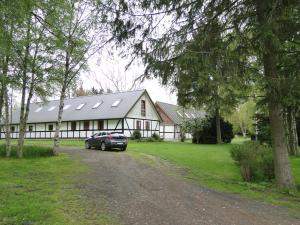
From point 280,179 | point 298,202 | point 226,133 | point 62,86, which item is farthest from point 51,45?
point 226,133

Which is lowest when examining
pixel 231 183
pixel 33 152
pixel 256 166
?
pixel 231 183

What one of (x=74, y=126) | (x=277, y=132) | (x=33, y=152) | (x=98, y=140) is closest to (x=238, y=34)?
(x=277, y=132)

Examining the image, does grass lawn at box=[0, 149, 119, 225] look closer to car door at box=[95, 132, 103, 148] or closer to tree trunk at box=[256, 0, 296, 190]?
tree trunk at box=[256, 0, 296, 190]

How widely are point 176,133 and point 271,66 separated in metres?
43.1

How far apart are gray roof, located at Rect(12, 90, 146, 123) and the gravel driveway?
2722cm

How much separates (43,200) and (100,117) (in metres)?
31.4

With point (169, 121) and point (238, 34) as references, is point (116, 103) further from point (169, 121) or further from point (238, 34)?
point (238, 34)

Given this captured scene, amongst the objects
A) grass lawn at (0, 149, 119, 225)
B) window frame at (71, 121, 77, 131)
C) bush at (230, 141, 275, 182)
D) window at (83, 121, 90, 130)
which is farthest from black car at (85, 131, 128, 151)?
Result: window frame at (71, 121, 77, 131)

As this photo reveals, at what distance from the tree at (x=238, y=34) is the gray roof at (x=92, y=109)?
27414 millimetres

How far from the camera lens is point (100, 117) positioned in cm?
3944

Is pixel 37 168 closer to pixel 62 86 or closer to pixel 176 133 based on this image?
pixel 62 86

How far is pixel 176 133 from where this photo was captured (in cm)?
5353

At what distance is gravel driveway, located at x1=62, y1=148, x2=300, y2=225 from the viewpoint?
674 cm

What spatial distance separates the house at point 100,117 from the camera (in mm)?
39312
